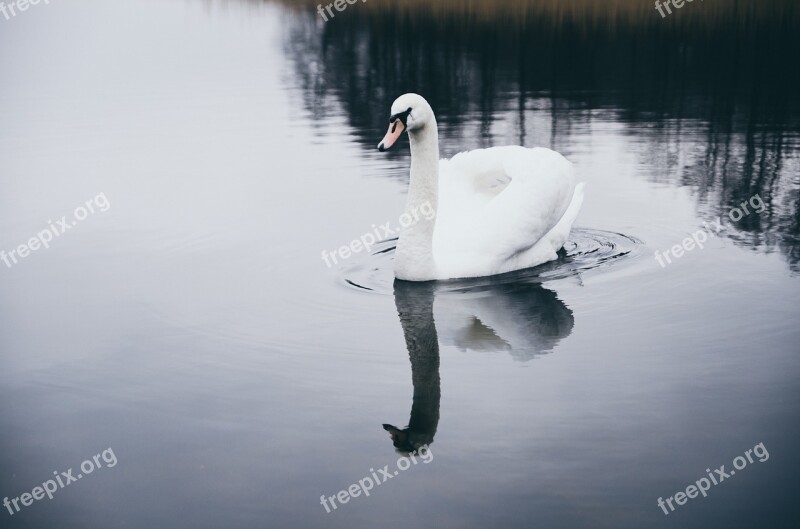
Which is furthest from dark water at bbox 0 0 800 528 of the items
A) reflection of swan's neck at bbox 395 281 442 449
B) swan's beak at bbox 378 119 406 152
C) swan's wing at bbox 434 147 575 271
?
swan's beak at bbox 378 119 406 152

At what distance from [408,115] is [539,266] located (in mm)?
1985

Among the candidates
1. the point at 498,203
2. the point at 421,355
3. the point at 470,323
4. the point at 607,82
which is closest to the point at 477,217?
the point at 498,203

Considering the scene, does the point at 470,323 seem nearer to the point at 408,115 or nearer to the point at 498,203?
the point at 498,203

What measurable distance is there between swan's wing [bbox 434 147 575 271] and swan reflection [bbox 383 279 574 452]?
34cm

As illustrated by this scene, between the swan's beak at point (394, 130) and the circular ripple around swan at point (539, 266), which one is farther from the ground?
the swan's beak at point (394, 130)

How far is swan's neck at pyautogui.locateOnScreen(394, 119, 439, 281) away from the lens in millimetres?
9289

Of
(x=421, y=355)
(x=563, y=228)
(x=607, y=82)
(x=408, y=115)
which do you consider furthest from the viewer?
(x=607, y=82)

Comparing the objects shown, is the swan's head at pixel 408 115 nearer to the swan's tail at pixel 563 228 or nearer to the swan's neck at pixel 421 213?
the swan's neck at pixel 421 213

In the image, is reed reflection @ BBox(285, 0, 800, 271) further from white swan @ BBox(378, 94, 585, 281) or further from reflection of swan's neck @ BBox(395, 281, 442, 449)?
reflection of swan's neck @ BBox(395, 281, 442, 449)

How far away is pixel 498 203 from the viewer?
973 centimetres

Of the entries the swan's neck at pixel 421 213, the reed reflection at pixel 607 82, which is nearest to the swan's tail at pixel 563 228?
the swan's neck at pixel 421 213

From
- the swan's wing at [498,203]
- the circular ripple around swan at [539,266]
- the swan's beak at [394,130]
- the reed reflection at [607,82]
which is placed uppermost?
the swan's beak at [394,130]

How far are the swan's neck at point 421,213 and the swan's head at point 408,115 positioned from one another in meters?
0.13

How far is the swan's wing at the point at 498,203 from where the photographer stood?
9406 mm
